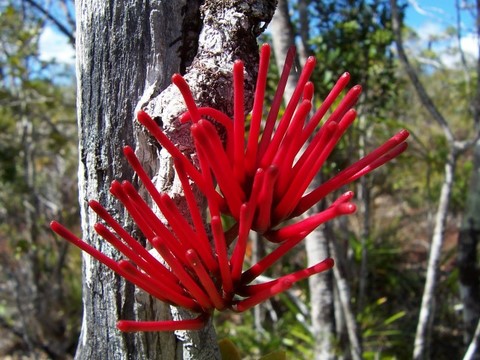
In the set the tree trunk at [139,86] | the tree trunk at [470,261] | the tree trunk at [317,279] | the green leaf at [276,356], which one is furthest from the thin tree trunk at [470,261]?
the tree trunk at [139,86]

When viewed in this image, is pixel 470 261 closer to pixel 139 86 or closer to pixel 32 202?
pixel 139 86

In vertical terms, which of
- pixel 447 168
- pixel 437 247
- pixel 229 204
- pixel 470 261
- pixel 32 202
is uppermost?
pixel 32 202

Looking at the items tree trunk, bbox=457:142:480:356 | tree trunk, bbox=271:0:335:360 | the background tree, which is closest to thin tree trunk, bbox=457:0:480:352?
tree trunk, bbox=457:142:480:356

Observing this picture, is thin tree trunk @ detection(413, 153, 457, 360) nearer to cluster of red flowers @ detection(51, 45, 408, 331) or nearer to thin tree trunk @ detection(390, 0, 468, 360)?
thin tree trunk @ detection(390, 0, 468, 360)

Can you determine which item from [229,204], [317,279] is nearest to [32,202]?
[317,279]

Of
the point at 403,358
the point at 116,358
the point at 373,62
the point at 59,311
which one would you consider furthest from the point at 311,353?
the point at 116,358

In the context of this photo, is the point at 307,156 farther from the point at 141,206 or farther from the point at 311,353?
the point at 311,353
